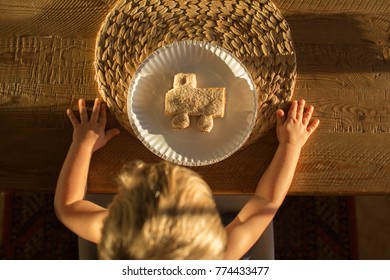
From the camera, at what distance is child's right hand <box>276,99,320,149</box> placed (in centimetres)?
81

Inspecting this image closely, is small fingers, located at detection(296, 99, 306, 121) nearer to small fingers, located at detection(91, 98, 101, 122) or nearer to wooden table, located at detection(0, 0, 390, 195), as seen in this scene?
wooden table, located at detection(0, 0, 390, 195)

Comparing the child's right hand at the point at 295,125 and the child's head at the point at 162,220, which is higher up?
the child's right hand at the point at 295,125

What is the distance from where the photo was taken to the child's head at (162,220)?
0.64 meters

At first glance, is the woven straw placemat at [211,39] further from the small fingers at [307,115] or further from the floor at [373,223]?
the floor at [373,223]

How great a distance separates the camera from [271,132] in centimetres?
83

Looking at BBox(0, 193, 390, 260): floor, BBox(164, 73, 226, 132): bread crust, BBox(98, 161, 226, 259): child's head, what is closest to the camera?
BBox(98, 161, 226, 259): child's head

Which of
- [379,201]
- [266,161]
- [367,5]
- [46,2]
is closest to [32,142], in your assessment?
[46,2]

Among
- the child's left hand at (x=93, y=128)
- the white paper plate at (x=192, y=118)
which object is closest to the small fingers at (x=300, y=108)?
the white paper plate at (x=192, y=118)

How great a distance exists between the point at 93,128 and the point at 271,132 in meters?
0.38

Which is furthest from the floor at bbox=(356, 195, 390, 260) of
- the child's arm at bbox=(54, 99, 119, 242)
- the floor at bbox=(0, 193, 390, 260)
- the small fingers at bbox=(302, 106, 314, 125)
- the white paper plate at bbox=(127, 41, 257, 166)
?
the child's arm at bbox=(54, 99, 119, 242)

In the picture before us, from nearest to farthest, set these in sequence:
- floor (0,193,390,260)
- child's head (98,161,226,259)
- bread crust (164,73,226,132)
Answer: child's head (98,161,226,259) → bread crust (164,73,226,132) → floor (0,193,390,260)

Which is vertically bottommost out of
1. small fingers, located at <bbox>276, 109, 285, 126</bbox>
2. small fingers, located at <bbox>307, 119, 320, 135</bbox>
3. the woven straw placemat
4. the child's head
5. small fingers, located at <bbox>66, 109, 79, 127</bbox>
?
the child's head

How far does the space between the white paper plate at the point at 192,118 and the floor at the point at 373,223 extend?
736 mm

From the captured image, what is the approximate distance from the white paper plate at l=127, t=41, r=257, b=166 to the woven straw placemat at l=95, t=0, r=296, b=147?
25mm
